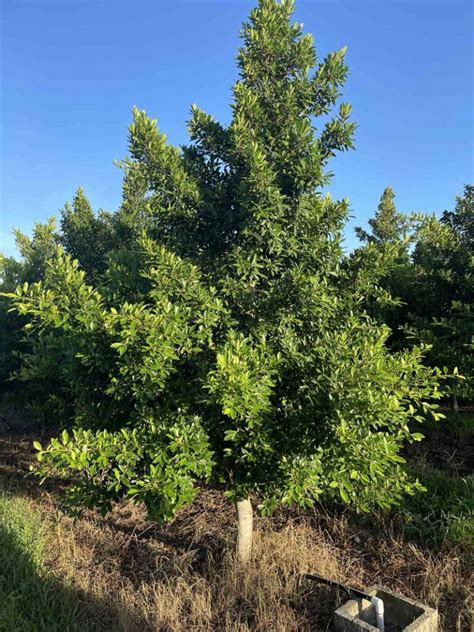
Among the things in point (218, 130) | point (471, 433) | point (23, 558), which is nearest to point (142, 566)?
point (23, 558)

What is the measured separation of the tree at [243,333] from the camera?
9.85 ft

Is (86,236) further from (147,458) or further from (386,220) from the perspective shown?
(386,220)

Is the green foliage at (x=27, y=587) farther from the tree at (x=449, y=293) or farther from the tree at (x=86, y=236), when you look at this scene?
the tree at (x=449, y=293)

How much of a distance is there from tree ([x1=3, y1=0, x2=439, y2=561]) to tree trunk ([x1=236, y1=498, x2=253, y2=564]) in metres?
0.02

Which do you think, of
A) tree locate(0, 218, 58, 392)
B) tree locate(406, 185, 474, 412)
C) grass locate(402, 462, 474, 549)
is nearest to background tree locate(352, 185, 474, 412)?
tree locate(406, 185, 474, 412)

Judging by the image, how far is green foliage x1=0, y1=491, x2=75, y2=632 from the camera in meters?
3.56

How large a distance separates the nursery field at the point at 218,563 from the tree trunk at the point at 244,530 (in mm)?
100

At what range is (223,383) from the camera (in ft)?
8.86

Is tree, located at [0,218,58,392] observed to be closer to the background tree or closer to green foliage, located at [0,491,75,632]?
green foliage, located at [0,491,75,632]

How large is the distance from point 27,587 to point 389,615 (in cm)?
307

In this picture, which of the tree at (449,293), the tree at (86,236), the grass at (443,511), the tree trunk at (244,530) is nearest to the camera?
the tree trunk at (244,530)

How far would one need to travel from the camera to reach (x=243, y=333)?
3791 mm

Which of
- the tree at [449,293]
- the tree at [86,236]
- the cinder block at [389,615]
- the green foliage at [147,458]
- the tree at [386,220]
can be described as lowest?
the cinder block at [389,615]

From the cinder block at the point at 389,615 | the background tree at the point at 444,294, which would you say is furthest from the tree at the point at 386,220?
the cinder block at the point at 389,615
